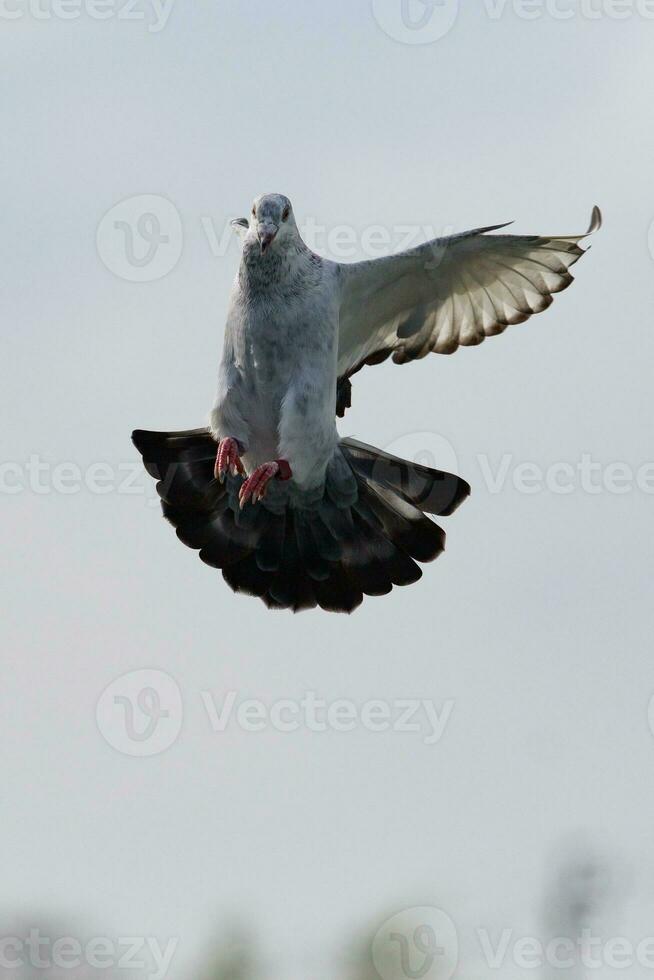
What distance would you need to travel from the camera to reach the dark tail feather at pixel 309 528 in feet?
48.8

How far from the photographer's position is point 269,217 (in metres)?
13.0

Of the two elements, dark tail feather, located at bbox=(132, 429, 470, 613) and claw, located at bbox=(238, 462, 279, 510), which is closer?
claw, located at bbox=(238, 462, 279, 510)

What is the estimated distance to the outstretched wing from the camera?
14125 mm

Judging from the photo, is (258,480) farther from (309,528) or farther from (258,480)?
(309,528)

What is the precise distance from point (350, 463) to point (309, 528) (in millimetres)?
605

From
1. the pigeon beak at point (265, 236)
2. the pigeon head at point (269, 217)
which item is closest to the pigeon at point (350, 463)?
the pigeon head at point (269, 217)

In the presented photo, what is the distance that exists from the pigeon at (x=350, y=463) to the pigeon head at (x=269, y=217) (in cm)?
69

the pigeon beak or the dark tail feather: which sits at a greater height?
the pigeon beak

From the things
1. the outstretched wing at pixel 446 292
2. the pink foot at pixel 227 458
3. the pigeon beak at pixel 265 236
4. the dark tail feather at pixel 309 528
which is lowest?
the dark tail feather at pixel 309 528

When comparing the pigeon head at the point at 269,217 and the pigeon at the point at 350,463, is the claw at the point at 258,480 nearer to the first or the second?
the pigeon at the point at 350,463

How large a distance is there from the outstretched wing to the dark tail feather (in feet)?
2.86

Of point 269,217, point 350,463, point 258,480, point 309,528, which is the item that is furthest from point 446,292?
point 258,480

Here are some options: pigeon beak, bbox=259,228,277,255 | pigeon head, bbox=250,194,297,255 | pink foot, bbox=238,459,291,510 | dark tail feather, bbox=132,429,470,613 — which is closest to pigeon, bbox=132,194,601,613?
dark tail feather, bbox=132,429,470,613

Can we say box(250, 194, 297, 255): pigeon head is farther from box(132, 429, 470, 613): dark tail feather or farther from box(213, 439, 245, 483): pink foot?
box(132, 429, 470, 613): dark tail feather
